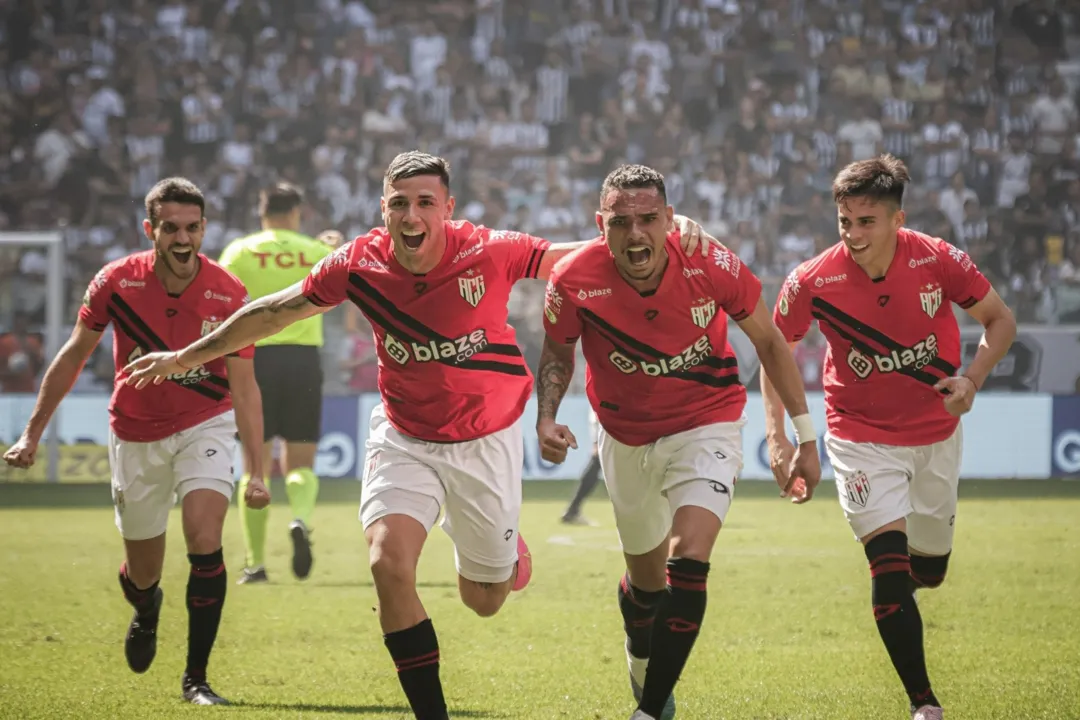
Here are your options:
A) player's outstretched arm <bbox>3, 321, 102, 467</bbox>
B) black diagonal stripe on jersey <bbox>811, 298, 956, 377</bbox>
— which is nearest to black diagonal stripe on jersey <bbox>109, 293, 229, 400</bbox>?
player's outstretched arm <bbox>3, 321, 102, 467</bbox>

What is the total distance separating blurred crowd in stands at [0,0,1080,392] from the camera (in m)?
20.9

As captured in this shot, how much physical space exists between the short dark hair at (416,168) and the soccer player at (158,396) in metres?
1.51

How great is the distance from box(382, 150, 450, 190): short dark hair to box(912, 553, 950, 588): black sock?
273 cm

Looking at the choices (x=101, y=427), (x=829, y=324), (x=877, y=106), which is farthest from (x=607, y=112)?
(x=829, y=324)

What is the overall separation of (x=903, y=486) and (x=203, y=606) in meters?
3.01

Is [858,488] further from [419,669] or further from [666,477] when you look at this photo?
[419,669]

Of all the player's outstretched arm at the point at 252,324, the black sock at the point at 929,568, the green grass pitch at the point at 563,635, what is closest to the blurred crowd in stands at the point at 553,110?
the green grass pitch at the point at 563,635

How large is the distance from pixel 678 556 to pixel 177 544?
7.16 meters

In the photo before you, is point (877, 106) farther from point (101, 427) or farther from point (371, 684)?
point (371, 684)


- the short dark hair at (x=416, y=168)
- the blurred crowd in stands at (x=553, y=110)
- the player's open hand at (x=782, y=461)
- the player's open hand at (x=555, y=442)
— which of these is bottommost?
the player's open hand at (x=782, y=461)

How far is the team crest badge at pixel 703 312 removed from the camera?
5.49m

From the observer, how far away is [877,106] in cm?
2239

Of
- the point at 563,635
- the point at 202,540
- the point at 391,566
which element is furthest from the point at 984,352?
the point at 202,540

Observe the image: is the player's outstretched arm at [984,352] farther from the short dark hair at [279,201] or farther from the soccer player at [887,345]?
the short dark hair at [279,201]
